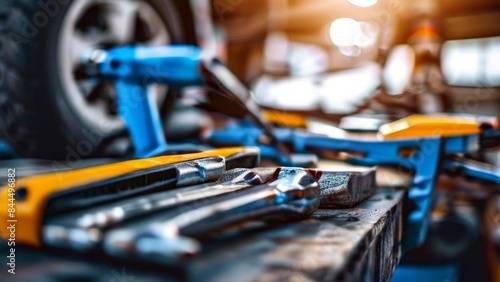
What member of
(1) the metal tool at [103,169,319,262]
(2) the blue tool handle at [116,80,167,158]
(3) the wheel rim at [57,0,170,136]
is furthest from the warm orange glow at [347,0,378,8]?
(1) the metal tool at [103,169,319,262]

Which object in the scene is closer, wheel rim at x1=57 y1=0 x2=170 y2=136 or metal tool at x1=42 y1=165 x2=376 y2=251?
metal tool at x1=42 y1=165 x2=376 y2=251

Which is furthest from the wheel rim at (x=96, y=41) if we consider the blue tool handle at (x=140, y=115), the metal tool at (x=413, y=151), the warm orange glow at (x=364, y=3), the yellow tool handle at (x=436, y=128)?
the warm orange glow at (x=364, y=3)

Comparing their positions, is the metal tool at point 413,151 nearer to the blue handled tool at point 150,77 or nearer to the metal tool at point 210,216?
the blue handled tool at point 150,77

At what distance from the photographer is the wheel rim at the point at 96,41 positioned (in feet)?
4.30


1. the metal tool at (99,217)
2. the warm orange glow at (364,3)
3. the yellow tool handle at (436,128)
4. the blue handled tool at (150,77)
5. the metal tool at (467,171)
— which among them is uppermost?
the warm orange glow at (364,3)

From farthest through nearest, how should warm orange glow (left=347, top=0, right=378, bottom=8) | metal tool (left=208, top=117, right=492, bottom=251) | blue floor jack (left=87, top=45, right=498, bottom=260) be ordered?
warm orange glow (left=347, top=0, right=378, bottom=8)
blue floor jack (left=87, top=45, right=498, bottom=260)
metal tool (left=208, top=117, right=492, bottom=251)

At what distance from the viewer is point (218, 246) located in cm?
48

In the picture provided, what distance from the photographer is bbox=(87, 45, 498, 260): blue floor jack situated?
3.65 ft

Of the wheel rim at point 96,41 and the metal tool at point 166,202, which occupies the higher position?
the wheel rim at point 96,41

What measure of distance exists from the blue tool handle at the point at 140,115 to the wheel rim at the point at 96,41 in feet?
0.43

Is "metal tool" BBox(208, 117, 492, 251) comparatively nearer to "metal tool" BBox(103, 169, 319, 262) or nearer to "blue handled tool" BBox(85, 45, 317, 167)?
"blue handled tool" BBox(85, 45, 317, 167)

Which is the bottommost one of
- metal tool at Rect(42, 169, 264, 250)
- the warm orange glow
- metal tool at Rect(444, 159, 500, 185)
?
metal tool at Rect(444, 159, 500, 185)

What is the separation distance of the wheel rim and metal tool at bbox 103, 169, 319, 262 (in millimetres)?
837

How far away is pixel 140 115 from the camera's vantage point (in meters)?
1.30
